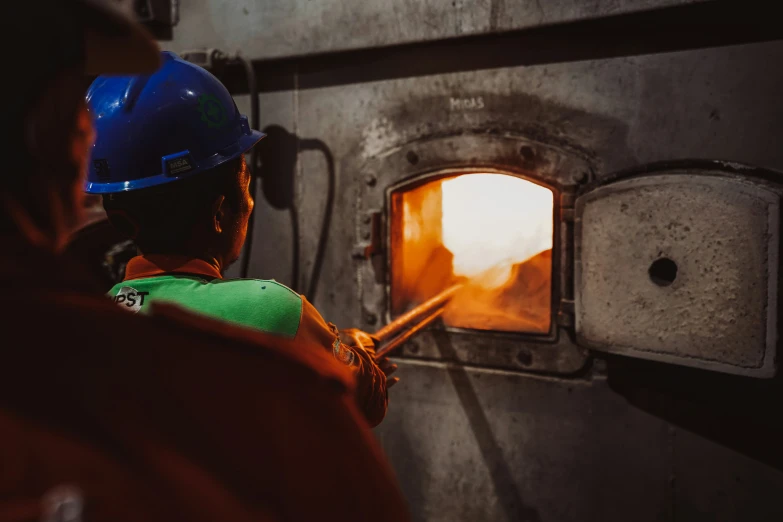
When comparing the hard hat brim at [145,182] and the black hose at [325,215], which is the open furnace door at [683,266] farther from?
the hard hat brim at [145,182]

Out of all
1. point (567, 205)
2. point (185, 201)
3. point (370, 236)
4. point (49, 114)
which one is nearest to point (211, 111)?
point (185, 201)

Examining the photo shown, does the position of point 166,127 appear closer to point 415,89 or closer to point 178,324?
point 178,324

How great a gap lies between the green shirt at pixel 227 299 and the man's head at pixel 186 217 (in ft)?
0.28

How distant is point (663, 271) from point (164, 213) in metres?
1.46

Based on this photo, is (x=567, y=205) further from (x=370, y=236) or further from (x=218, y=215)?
(x=218, y=215)

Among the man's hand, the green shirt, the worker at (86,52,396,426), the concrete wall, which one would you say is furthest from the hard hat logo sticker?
the concrete wall

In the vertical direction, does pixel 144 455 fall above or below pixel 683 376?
above

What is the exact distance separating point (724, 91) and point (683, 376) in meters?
0.88

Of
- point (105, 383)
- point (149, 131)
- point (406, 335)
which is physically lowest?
point (406, 335)

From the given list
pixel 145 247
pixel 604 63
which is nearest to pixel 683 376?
pixel 604 63

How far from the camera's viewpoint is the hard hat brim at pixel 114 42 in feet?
1.87

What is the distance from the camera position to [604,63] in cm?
184

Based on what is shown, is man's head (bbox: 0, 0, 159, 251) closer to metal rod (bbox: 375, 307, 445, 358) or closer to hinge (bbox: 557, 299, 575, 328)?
metal rod (bbox: 375, 307, 445, 358)

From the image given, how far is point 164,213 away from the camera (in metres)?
1.21
